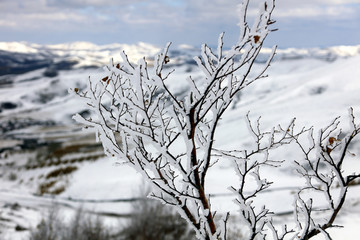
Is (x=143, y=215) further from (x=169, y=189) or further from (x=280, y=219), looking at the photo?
(x=169, y=189)

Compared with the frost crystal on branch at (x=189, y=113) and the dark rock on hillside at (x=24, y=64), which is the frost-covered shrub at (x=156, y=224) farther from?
the dark rock on hillside at (x=24, y=64)

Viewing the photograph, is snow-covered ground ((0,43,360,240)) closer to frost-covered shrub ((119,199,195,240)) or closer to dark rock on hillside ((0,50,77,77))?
frost-covered shrub ((119,199,195,240))

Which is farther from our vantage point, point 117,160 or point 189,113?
point 117,160

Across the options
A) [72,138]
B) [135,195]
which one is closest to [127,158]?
[135,195]

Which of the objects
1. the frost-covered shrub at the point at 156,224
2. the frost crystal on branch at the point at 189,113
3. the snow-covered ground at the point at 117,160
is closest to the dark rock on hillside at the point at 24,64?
the snow-covered ground at the point at 117,160

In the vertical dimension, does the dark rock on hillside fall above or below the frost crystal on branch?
above

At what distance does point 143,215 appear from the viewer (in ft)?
54.7

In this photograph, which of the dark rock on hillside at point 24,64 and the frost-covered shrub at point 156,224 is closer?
the frost-covered shrub at point 156,224

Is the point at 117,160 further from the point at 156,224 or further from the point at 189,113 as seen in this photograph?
the point at 156,224

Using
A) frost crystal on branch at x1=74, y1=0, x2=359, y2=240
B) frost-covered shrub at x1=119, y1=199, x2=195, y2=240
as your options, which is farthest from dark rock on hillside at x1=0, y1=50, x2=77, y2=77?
frost crystal on branch at x1=74, y1=0, x2=359, y2=240

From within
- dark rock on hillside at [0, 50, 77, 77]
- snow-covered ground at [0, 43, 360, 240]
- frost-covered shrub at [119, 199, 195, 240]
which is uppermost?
dark rock on hillside at [0, 50, 77, 77]

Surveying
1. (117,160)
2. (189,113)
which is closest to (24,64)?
(117,160)

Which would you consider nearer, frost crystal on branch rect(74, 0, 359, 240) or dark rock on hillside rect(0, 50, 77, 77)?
frost crystal on branch rect(74, 0, 359, 240)

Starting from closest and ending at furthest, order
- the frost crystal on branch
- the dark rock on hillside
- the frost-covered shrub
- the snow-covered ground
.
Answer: the frost crystal on branch, the frost-covered shrub, the snow-covered ground, the dark rock on hillside
